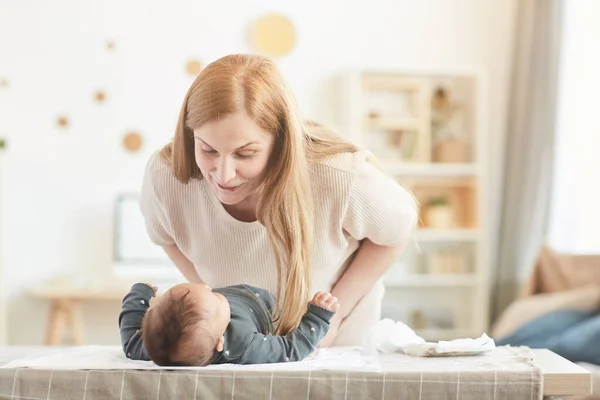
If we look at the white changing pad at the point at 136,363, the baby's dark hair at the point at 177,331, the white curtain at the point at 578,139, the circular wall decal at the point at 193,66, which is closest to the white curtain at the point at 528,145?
the white curtain at the point at 578,139

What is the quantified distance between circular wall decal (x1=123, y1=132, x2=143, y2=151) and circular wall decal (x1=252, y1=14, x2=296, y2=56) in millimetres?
876

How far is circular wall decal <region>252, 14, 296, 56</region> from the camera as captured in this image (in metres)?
5.23

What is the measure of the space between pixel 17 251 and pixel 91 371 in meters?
4.06

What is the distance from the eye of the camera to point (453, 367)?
1288 millimetres

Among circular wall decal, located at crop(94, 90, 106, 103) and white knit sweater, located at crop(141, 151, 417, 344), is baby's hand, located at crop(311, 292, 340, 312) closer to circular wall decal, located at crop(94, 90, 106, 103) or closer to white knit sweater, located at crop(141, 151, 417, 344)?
white knit sweater, located at crop(141, 151, 417, 344)

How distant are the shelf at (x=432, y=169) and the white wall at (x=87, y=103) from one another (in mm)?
551

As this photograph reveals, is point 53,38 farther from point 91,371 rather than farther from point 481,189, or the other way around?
point 91,371

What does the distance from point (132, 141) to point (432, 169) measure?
174cm

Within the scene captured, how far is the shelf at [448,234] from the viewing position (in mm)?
5090

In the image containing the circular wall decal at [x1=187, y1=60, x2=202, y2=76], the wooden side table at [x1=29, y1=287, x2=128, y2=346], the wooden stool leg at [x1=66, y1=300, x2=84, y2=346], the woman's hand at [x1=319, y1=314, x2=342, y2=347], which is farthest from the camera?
the circular wall decal at [x1=187, y1=60, x2=202, y2=76]

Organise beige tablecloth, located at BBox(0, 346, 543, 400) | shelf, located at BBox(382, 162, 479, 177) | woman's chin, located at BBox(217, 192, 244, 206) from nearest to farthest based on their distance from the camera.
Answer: beige tablecloth, located at BBox(0, 346, 543, 400) < woman's chin, located at BBox(217, 192, 244, 206) < shelf, located at BBox(382, 162, 479, 177)

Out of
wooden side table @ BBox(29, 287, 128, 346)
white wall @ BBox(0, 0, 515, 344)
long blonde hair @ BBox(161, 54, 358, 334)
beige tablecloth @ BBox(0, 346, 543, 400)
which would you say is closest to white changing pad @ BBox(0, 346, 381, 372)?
beige tablecloth @ BBox(0, 346, 543, 400)

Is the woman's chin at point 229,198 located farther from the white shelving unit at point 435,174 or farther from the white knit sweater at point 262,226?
the white shelving unit at point 435,174

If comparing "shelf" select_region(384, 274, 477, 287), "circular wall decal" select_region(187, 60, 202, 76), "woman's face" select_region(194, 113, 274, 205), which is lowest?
"shelf" select_region(384, 274, 477, 287)
